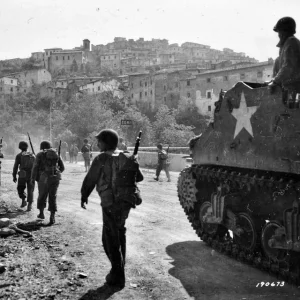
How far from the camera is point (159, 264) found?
6672 millimetres

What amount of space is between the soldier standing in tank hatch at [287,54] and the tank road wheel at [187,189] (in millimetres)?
2830

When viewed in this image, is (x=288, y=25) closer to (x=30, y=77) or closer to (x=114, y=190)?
(x=114, y=190)

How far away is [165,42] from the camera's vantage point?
152 m

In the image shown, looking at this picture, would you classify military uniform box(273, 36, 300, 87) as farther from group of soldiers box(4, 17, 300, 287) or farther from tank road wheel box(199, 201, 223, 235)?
tank road wheel box(199, 201, 223, 235)

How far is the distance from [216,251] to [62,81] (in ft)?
351

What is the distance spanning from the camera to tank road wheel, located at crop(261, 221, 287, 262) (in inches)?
250

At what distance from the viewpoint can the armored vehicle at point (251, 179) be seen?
233 inches

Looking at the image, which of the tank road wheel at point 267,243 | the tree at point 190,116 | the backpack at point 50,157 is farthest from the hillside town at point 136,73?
the tank road wheel at point 267,243

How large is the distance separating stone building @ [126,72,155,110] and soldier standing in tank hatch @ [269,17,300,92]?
76854 millimetres

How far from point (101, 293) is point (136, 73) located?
283 feet

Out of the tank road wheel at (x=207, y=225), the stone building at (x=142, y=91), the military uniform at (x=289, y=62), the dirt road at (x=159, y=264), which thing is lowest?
the dirt road at (x=159, y=264)

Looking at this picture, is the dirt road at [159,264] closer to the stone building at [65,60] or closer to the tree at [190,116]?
the tree at [190,116]

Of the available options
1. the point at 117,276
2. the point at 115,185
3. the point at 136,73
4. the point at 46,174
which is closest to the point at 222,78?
the point at 136,73

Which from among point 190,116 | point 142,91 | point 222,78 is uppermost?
point 222,78
